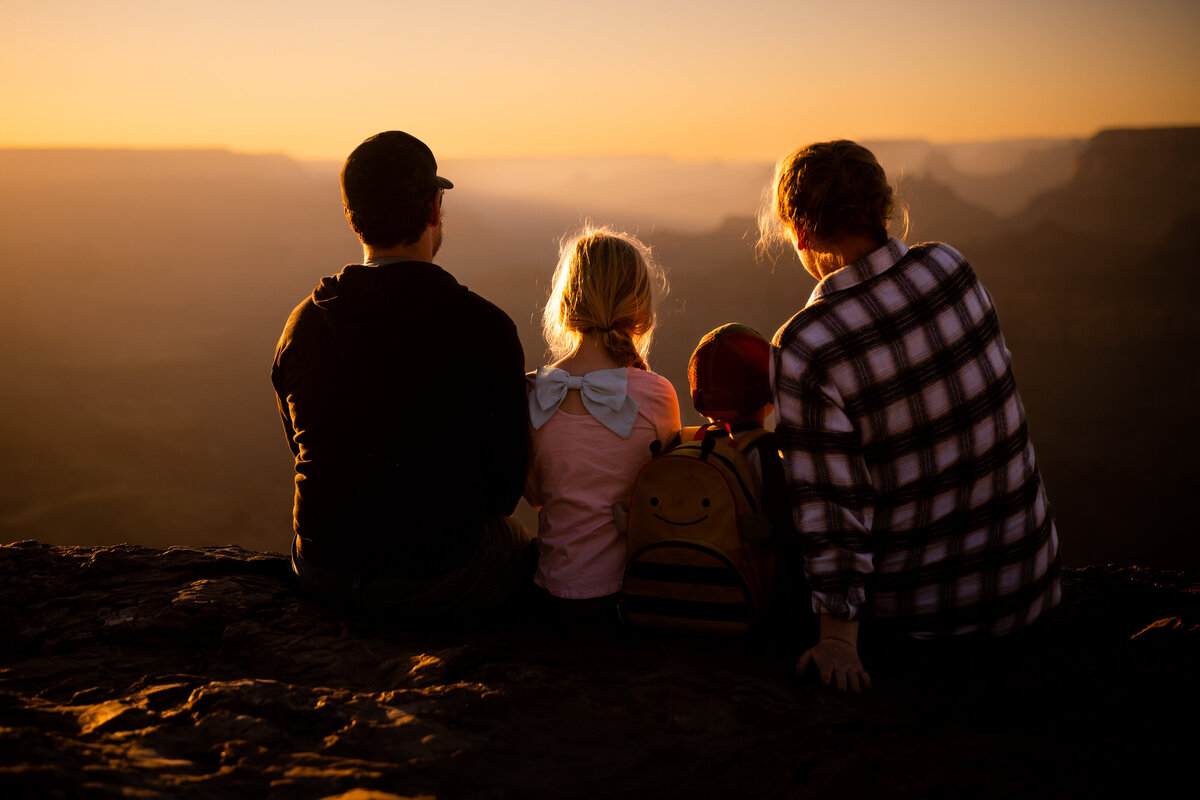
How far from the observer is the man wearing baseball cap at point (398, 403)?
2.28 meters

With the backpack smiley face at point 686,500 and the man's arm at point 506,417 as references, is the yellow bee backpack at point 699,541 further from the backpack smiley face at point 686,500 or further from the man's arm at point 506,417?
the man's arm at point 506,417

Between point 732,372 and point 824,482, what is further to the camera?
point 732,372

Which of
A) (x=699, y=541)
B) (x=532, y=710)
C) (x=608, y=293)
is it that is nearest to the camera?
(x=532, y=710)

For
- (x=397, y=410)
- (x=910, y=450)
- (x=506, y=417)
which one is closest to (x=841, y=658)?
(x=910, y=450)

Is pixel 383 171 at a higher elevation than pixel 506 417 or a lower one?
higher

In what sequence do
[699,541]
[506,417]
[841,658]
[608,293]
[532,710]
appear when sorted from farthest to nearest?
[608,293]
[506,417]
[699,541]
[841,658]
[532,710]

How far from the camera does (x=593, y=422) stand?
2.49 meters

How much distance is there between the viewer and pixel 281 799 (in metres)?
1.47

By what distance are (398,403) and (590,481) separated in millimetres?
618

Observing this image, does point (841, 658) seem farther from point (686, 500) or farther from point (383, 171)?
point (383, 171)

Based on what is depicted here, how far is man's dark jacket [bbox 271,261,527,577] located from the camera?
228cm

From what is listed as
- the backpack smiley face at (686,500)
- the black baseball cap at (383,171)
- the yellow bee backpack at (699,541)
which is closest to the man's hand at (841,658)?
the yellow bee backpack at (699,541)

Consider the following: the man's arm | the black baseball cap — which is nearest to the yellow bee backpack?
the man's arm

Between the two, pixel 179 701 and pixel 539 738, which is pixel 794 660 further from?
pixel 179 701
